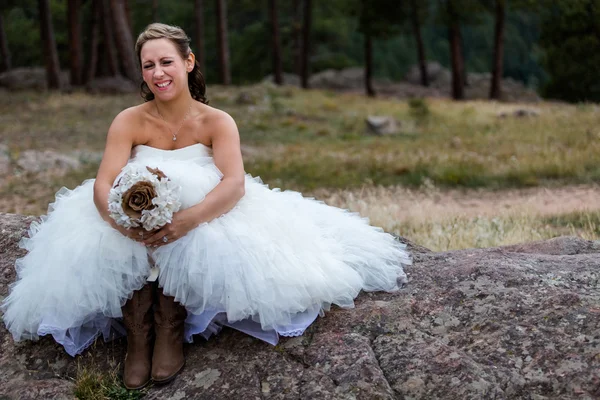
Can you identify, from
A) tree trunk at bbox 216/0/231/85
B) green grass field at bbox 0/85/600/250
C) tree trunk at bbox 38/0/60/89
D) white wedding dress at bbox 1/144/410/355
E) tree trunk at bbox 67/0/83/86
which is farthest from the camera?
tree trunk at bbox 216/0/231/85

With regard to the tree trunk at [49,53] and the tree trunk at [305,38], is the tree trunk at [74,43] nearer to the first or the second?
the tree trunk at [49,53]

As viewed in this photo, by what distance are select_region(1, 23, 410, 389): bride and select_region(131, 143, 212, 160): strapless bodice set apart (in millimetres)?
36

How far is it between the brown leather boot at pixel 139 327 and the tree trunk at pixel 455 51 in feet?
78.9

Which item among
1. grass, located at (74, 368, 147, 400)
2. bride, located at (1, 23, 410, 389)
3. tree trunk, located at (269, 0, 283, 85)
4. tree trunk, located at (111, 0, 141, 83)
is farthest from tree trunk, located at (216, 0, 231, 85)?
grass, located at (74, 368, 147, 400)

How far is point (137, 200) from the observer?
10.5 ft

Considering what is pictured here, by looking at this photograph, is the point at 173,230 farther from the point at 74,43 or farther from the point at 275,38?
the point at 275,38

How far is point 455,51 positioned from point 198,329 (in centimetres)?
2465

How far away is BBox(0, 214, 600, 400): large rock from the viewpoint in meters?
2.95

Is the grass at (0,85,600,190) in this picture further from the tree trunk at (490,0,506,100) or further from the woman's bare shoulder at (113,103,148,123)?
the woman's bare shoulder at (113,103,148,123)

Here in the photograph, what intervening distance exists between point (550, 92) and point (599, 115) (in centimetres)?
1782

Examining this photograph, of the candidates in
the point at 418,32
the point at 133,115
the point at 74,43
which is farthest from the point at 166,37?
the point at 418,32

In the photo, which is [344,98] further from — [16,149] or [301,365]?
[301,365]

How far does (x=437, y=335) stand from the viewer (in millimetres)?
3254

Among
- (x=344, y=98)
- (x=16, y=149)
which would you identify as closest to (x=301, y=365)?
(x=16, y=149)
